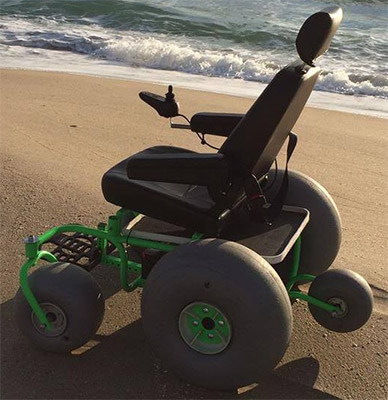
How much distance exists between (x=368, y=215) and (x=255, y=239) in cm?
194

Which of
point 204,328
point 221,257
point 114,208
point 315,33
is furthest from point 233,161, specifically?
point 114,208

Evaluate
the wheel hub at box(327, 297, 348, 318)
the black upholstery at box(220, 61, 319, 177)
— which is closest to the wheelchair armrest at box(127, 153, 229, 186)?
the black upholstery at box(220, 61, 319, 177)

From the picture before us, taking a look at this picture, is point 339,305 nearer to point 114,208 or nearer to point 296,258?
point 296,258

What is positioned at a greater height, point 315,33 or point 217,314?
point 315,33

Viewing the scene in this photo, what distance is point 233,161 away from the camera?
9.46 ft

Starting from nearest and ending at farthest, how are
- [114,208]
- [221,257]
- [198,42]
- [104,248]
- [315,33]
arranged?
[221,257], [315,33], [104,248], [114,208], [198,42]

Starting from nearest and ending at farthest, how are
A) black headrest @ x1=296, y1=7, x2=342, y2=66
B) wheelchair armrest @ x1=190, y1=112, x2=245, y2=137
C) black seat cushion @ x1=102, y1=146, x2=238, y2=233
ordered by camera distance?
1. black headrest @ x1=296, y1=7, x2=342, y2=66
2. black seat cushion @ x1=102, y1=146, x2=238, y2=233
3. wheelchair armrest @ x1=190, y1=112, x2=245, y2=137

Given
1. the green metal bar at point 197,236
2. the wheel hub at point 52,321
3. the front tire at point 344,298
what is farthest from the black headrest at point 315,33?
the wheel hub at point 52,321

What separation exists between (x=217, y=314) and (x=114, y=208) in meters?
2.00

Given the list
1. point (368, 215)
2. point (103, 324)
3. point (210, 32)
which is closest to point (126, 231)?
point (103, 324)

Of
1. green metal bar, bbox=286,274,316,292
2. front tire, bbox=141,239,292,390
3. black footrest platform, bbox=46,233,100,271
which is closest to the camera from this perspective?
front tire, bbox=141,239,292,390

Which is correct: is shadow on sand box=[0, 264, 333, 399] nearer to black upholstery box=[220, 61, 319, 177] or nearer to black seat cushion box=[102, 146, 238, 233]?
black seat cushion box=[102, 146, 238, 233]

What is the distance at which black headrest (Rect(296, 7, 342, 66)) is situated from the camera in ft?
8.89

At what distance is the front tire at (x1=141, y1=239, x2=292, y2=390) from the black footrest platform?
69cm
